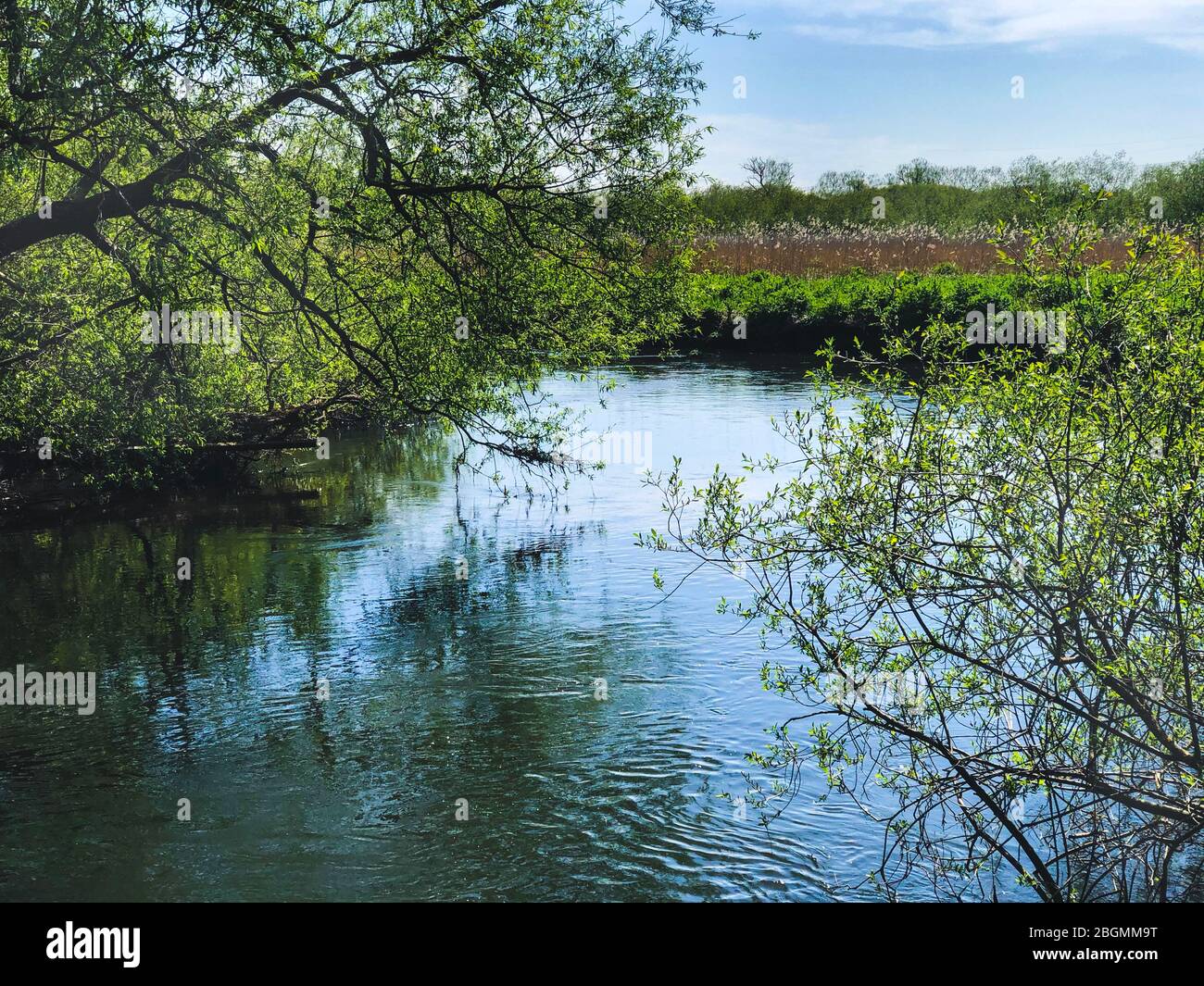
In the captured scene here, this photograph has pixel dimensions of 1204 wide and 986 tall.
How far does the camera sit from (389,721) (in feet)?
31.7

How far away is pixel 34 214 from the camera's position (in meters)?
11.8

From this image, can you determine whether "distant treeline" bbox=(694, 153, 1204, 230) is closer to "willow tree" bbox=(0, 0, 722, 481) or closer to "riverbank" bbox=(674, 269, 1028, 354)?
"riverbank" bbox=(674, 269, 1028, 354)

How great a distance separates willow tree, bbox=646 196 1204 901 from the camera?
5406 mm

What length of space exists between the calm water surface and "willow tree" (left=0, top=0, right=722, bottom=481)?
1880mm

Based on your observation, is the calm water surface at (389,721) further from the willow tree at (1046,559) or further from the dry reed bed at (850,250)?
the dry reed bed at (850,250)

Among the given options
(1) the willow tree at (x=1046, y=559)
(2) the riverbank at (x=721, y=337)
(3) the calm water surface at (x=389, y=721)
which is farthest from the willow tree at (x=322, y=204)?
(1) the willow tree at (x=1046, y=559)

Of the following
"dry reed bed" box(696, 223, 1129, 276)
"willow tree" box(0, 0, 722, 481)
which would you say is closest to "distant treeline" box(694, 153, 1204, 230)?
"dry reed bed" box(696, 223, 1129, 276)

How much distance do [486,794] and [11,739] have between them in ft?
13.1

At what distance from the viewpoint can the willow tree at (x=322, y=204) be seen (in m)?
9.72

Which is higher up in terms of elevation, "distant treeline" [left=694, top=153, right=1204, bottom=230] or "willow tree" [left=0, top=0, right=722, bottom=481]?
"distant treeline" [left=694, top=153, right=1204, bottom=230]

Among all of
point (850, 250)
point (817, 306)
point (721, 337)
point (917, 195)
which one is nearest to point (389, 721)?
point (817, 306)

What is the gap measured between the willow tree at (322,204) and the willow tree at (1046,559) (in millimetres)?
5918

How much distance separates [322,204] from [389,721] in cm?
556
